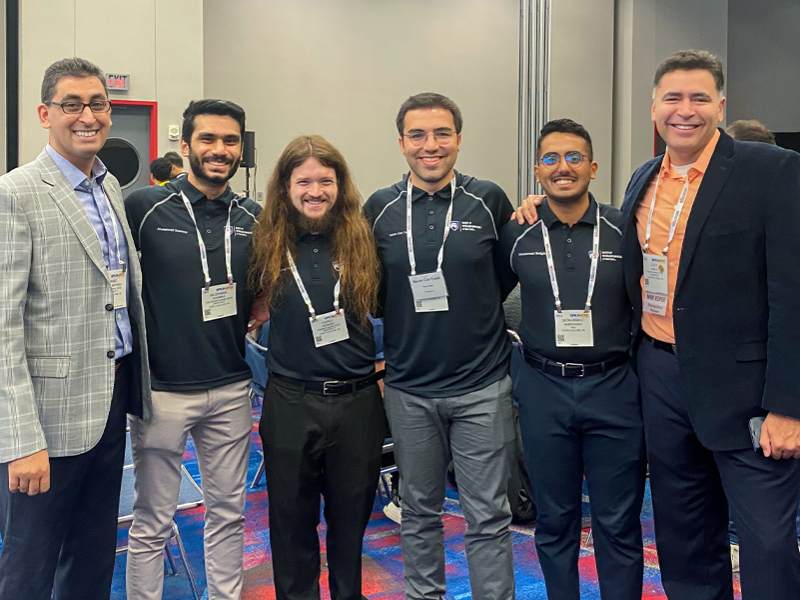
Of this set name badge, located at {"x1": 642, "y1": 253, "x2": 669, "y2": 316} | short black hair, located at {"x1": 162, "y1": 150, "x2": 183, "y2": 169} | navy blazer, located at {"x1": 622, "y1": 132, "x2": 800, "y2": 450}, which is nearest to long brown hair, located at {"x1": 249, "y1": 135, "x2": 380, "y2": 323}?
name badge, located at {"x1": 642, "y1": 253, "x2": 669, "y2": 316}

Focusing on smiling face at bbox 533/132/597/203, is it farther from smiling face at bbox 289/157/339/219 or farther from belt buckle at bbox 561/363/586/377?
smiling face at bbox 289/157/339/219

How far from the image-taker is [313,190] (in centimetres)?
229

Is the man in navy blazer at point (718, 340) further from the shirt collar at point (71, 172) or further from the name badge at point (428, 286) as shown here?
the shirt collar at point (71, 172)

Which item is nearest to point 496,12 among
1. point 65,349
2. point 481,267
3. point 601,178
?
point 601,178

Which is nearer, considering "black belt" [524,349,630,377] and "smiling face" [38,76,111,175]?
"smiling face" [38,76,111,175]

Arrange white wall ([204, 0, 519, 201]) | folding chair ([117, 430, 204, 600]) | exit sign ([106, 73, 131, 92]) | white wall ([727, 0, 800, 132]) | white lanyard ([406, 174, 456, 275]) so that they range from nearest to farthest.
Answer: white lanyard ([406, 174, 456, 275]), folding chair ([117, 430, 204, 600]), exit sign ([106, 73, 131, 92]), white wall ([204, 0, 519, 201]), white wall ([727, 0, 800, 132])

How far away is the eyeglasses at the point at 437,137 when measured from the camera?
2354 mm

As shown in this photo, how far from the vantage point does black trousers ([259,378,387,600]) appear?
7.30 ft

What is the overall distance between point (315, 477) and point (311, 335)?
473mm

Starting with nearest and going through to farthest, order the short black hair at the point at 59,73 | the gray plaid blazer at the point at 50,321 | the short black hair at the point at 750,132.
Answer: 1. the gray plaid blazer at the point at 50,321
2. the short black hair at the point at 59,73
3. the short black hair at the point at 750,132

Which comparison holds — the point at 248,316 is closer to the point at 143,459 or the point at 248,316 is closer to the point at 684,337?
the point at 143,459

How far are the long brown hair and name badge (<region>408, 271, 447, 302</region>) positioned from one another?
0.14 meters

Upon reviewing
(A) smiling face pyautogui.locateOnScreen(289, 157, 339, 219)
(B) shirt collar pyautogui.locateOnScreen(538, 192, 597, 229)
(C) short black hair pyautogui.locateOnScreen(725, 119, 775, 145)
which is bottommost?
(B) shirt collar pyautogui.locateOnScreen(538, 192, 597, 229)

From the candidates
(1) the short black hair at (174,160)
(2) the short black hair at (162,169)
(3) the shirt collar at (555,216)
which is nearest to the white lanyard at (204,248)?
(3) the shirt collar at (555,216)
